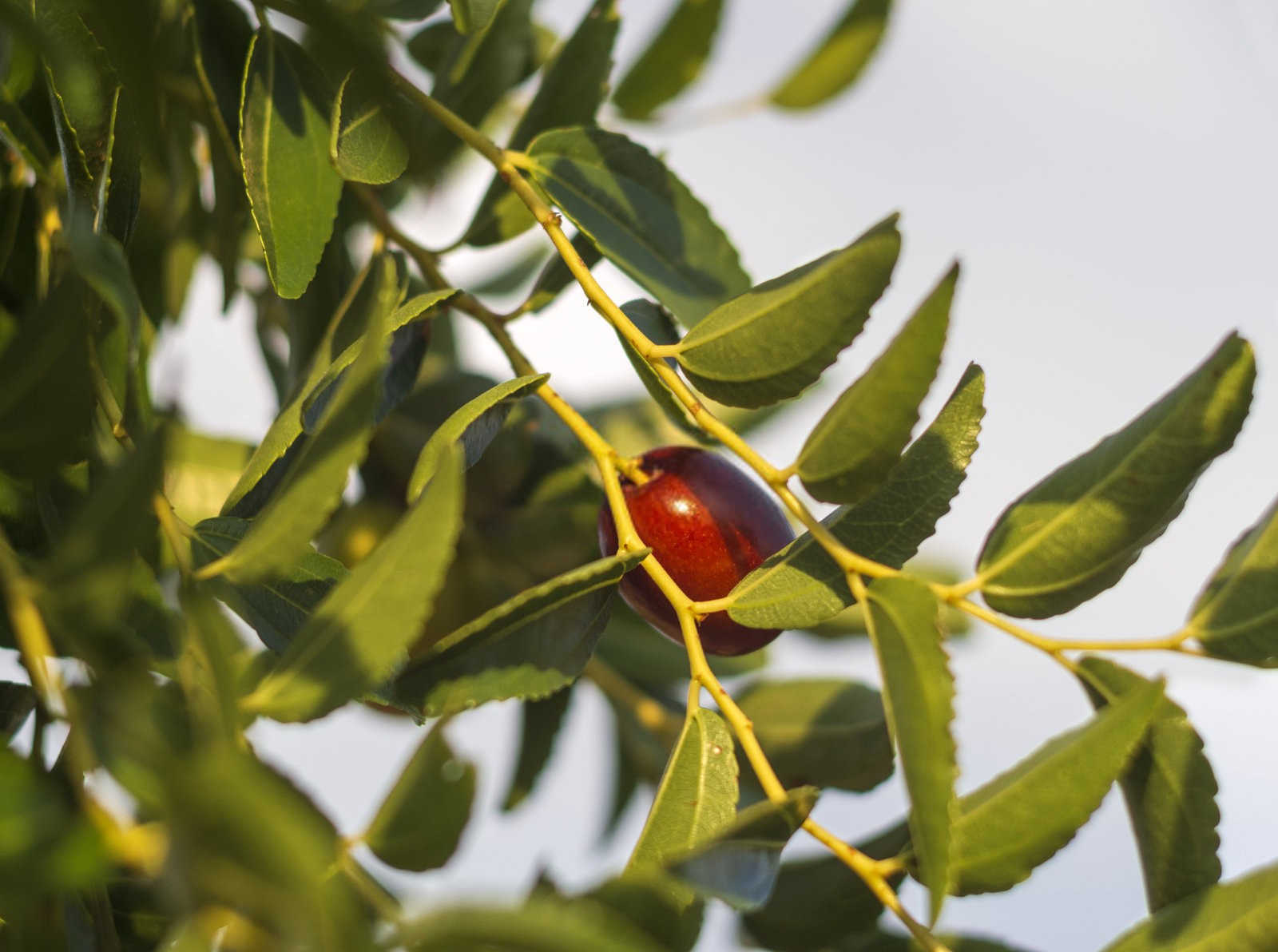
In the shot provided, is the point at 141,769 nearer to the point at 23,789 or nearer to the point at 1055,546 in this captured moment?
the point at 23,789

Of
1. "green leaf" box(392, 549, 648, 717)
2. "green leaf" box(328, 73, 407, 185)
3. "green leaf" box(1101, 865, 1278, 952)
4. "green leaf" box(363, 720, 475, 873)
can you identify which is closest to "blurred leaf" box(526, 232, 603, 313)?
"green leaf" box(328, 73, 407, 185)

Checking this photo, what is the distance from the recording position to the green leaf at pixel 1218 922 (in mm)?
519

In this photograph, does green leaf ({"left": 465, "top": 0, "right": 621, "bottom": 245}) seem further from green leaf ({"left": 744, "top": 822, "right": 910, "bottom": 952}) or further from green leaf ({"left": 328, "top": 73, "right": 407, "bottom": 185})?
green leaf ({"left": 744, "top": 822, "right": 910, "bottom": 952})

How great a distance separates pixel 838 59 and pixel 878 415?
716 mm

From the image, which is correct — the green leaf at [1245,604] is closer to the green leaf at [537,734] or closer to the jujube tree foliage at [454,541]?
the jujube tree foliage at [454,541]

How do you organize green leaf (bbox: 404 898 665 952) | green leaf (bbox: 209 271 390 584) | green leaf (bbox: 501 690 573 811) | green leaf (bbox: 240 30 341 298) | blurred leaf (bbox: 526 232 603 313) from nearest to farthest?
green leaf (bbox: 404 898 665 952), green leaf (bbox: 209 271 390 584), green leaf (bbox: 240 30 341 298), blurred leaf (bbox: 526 232 603 313), green leaf (bbox: 501 690 573 811)

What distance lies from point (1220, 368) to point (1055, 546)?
4.3 inches

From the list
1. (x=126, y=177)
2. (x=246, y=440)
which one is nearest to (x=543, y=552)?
(x=246, y=440)

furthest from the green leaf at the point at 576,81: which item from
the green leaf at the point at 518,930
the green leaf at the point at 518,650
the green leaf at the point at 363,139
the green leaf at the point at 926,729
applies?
the green leaf at the point at 518,930

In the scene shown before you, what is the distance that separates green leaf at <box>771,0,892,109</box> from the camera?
3.70 ft

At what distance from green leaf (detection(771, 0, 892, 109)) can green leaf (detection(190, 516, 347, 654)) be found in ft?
2.51

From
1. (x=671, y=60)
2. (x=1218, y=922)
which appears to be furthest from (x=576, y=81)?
(x=1218, y=922)

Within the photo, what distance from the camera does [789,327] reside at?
0.57m

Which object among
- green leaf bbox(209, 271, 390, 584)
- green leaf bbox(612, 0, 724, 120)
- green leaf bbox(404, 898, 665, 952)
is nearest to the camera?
green leaf bbox(404, 898, 665, 952)
